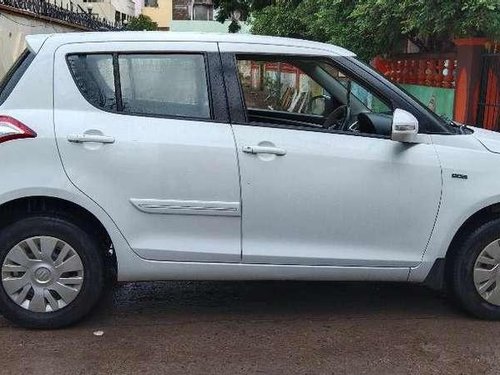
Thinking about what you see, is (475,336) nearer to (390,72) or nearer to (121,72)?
(121,72)

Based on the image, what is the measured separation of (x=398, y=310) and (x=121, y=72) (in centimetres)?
234

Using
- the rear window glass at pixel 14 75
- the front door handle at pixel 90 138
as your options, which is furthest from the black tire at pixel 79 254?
the rear window glass at pixel 14 75

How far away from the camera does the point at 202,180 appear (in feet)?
12.0

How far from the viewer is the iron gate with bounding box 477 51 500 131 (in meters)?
8.77

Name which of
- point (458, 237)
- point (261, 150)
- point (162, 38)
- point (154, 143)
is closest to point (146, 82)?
point (162, 38)

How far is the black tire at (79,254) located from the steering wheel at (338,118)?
5.41 feet

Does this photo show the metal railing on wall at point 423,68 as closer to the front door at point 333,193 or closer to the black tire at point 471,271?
the black tire at point 471,271

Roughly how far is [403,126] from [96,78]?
178 centimetres

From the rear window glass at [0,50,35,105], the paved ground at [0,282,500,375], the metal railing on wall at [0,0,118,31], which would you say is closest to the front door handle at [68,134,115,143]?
the rear window glass at [0,50,35,105]

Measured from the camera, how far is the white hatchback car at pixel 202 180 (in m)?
3.64

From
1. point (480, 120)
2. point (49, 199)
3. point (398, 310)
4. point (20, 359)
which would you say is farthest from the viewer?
point (480, 120)

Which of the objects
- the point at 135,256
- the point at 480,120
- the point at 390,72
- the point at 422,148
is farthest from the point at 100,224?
the point at 390,72

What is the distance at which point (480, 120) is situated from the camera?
30.0 ft

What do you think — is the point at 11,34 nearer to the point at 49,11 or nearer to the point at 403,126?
the point at 49,11
